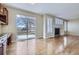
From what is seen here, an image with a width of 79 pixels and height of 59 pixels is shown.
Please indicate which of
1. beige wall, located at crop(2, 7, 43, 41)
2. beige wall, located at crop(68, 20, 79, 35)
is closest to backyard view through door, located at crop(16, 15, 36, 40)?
beige wall, located at crop(2, 7, 43, 41)

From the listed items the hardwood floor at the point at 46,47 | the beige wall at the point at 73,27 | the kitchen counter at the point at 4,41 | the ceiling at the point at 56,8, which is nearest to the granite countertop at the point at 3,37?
the kitchen counter at the point at 4,41

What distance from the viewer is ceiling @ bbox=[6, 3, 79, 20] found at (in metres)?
2.51

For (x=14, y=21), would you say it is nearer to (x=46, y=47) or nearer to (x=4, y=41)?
(x=4, y=41)

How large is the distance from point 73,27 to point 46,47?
0.73 metres

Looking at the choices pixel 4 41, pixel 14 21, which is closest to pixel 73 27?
pixel 14 21

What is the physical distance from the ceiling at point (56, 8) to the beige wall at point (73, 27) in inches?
4.1

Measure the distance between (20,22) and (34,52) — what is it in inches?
26.6

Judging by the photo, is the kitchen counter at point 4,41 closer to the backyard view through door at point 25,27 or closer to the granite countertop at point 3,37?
the granite countertop at point 3,37

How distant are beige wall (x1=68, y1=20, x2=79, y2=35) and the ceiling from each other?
0.34 feet

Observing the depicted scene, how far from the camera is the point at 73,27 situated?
267cm

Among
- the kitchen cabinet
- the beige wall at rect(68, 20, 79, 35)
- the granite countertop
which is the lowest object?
the granite countertop

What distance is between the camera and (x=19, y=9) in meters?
2.49

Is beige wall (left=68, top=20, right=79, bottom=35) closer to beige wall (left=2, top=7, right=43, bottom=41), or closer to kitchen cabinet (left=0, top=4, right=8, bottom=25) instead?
beige wall (left=2, top=7, right=43, bottom=41)
